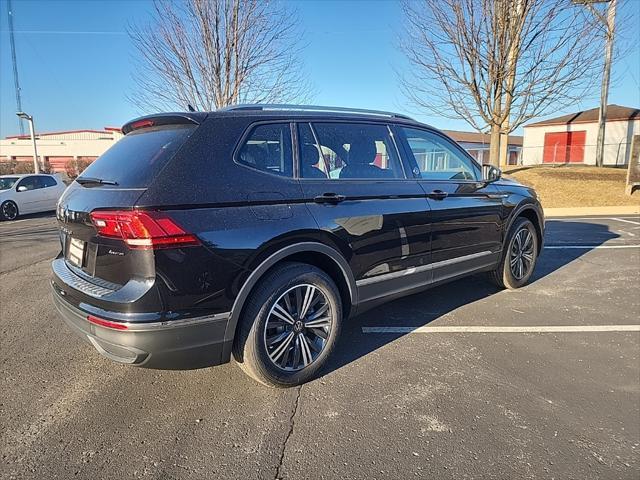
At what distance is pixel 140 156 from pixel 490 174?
3.57m

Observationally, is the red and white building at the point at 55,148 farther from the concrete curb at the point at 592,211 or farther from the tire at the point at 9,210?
the concrete curb at the point at 592,211

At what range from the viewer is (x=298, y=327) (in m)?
2.90

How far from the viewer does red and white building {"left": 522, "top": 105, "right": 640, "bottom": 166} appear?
3097 centimetres

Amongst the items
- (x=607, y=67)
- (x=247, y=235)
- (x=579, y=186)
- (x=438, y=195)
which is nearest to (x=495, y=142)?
(x=579, y=186)

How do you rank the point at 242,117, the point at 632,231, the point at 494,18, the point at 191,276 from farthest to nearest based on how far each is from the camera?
the point at 494,18 < the point at 632,231 < the point at 242,117 < the point at 191,276

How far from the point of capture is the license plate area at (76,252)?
265 centimetres

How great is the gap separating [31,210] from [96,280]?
45.8 feet

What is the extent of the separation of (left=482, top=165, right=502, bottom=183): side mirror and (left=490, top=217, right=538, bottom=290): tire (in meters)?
0.66

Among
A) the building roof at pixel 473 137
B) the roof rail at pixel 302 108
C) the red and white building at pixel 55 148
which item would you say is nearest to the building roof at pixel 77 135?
the red and white building at pixel 55 148

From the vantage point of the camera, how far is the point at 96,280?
2.53 meters

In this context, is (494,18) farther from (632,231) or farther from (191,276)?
(191,276)

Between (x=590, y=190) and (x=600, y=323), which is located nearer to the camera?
(x=600, y=323)

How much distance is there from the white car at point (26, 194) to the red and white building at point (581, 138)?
3438cm

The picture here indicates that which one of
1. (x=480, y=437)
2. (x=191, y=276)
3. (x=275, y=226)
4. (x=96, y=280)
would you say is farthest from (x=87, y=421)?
(x=480, y=437)
